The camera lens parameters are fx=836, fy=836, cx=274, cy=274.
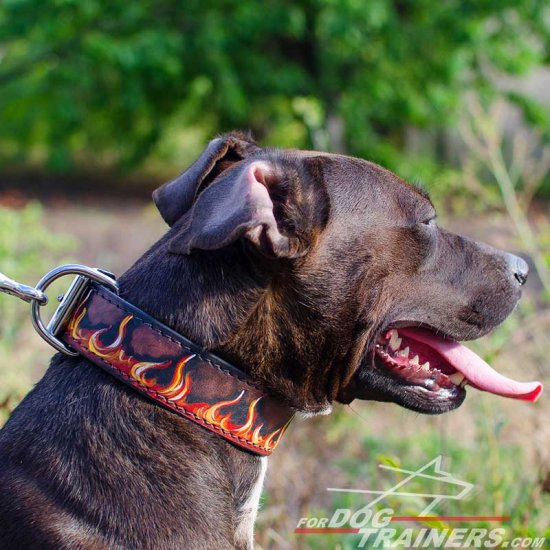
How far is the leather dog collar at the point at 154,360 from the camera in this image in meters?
2.30

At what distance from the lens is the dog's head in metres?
2.44

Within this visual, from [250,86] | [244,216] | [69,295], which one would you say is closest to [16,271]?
[69,295]

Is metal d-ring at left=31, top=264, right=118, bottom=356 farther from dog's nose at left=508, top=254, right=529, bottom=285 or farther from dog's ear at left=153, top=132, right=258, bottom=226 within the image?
dog's nose at left=508, top=254, right=529, bottom=285

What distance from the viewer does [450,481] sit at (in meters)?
3.55

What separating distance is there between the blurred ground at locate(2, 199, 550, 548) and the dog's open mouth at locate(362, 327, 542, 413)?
1.51 ft

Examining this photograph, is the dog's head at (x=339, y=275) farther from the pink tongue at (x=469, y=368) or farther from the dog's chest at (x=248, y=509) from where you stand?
the dog's chest at (x=248, y=509)

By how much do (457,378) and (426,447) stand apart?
1.94 metres

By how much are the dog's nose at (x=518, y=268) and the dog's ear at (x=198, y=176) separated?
3.39 feet

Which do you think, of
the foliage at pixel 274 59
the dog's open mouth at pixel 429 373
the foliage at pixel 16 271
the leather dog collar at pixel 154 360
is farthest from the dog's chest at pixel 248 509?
the foliage at pixel 274 59

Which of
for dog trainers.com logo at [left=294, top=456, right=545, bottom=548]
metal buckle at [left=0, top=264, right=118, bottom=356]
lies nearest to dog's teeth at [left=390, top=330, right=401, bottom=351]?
for dog trainers.com logo at [left=294, top=456, right=545, bottom=548]

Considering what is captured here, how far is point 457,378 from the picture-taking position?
297cm

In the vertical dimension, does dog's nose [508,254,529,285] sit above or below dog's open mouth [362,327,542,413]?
above

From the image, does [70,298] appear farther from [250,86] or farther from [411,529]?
[250,86]

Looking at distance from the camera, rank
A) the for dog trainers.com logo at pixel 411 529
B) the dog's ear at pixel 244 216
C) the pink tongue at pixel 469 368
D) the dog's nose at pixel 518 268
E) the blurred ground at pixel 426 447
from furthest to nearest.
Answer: the blurred ground at pixel 426 447 → the for dog trainers.com logo at pixel 411 529 → the dog's nose at pixel 518 268 → the pink tongue at pixel 469 368 → the dog's ear at pixel 244 216
